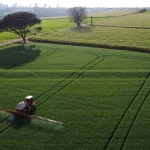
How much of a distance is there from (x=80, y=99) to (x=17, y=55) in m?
21.7

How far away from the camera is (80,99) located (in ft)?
75.2

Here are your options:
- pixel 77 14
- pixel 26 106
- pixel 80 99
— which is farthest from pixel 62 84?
pixel 77 14

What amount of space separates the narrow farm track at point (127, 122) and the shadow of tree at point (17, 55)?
56.9 ft

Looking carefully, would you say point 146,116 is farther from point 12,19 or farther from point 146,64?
point 12,19

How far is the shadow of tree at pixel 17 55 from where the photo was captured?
36.8 m

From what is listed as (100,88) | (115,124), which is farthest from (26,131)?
(100,88)

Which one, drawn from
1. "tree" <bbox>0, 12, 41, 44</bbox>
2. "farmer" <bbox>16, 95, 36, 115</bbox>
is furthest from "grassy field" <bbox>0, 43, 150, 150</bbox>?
"tree" <bbox>0, 12, 41, 44</bbox>

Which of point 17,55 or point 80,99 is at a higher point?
point 17,55

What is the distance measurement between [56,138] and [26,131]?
6.69 ft

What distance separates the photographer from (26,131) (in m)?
17.7

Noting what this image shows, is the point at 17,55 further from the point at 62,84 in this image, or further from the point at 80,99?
the point at 80,99

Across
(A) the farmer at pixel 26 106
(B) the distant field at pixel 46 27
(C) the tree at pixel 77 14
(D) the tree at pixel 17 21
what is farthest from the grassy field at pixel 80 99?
(C) the tree at pixel 77 14

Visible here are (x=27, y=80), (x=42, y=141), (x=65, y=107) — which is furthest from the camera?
(x=27, y=80)

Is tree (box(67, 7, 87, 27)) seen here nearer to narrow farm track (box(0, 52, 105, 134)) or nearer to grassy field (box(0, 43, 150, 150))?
grassy field (box(0, 43, 150, 150))
